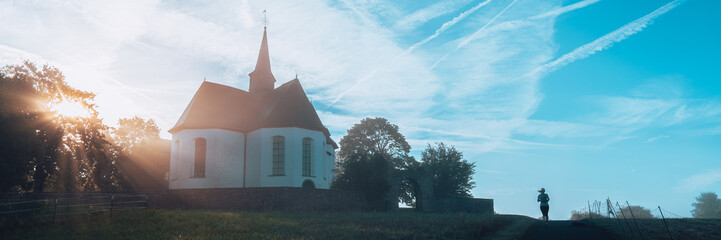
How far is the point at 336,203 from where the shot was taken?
97.3 ft

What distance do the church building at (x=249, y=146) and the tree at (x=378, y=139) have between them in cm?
1675

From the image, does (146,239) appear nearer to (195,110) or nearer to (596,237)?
(596,237)

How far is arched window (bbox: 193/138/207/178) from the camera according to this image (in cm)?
3541

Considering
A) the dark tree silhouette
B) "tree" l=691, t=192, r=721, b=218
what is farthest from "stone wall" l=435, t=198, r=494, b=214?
"tree" l=691, t=192, r=721, b=218

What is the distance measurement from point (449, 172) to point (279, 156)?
69.1ft

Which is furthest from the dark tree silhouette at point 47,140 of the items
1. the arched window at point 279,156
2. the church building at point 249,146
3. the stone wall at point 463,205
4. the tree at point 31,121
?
the stone wall at point 463,205

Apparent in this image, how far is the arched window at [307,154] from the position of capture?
3503 centimetres

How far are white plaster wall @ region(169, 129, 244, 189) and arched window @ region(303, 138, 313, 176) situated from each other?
15.6 feet

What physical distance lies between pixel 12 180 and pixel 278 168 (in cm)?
1555

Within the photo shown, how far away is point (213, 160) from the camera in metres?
35.4

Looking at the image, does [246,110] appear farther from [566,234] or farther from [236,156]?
[566,234]

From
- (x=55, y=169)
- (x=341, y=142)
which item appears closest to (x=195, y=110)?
(x=55, y=169)

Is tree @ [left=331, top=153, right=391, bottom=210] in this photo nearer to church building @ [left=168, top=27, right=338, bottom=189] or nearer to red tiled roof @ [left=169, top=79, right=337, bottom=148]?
church building @ [left=168, top=27, right=338, bottom=189]

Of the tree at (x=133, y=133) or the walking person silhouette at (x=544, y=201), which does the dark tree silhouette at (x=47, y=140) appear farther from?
the walking person silhouette at (x=544, y=201)
